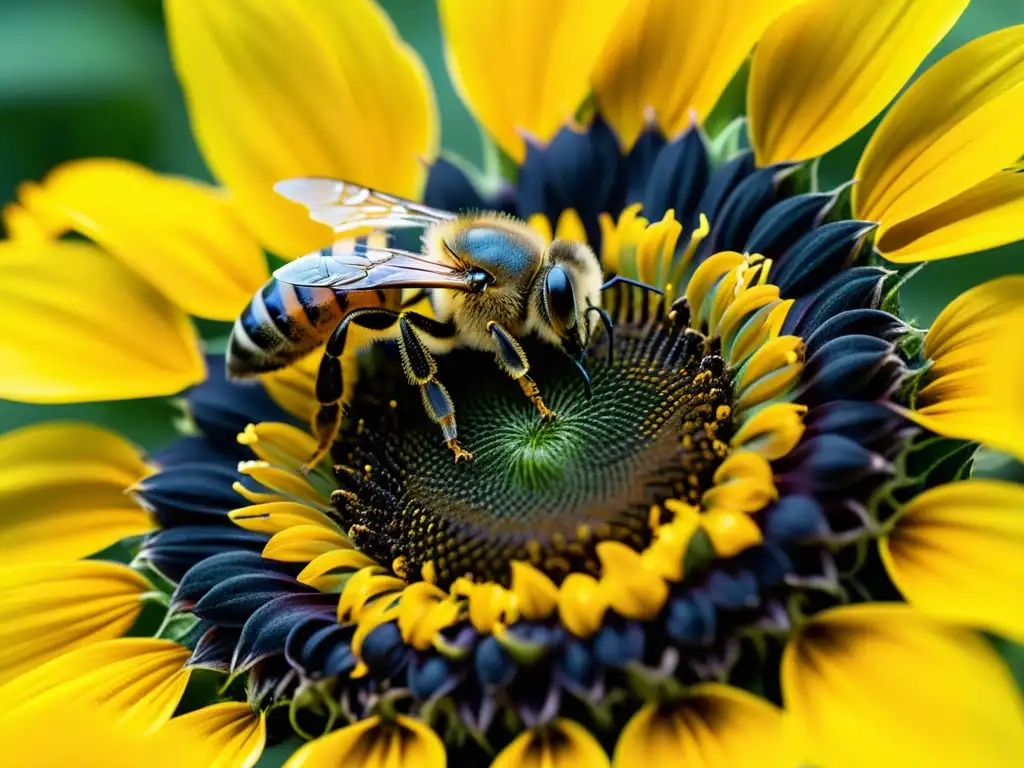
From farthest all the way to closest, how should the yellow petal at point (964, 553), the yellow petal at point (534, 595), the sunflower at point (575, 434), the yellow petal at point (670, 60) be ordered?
the yellow petal at point (670, 60) → the yellow petal at point (534, 595) → the sunflower at point (575, 434) → the yellow petal at point (964, 553)

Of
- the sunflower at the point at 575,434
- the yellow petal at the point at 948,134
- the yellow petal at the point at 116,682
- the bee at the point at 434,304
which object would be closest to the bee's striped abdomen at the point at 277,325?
the bee at the point at 434,304

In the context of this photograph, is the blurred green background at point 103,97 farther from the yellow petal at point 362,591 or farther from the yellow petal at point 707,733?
the yellow petal at point 707,733

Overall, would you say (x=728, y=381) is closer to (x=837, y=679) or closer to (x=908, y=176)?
(x=908, y=176)

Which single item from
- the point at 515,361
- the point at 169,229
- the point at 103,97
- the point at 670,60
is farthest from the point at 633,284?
the point at 103,97

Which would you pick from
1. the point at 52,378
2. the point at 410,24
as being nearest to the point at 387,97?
the point at 410,24

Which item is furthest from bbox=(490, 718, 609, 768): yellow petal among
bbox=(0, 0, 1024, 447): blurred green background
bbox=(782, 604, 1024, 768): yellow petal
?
bbox=(0, 0, 1024, 447): blurred green background

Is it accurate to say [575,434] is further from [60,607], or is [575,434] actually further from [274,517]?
[60,607]
